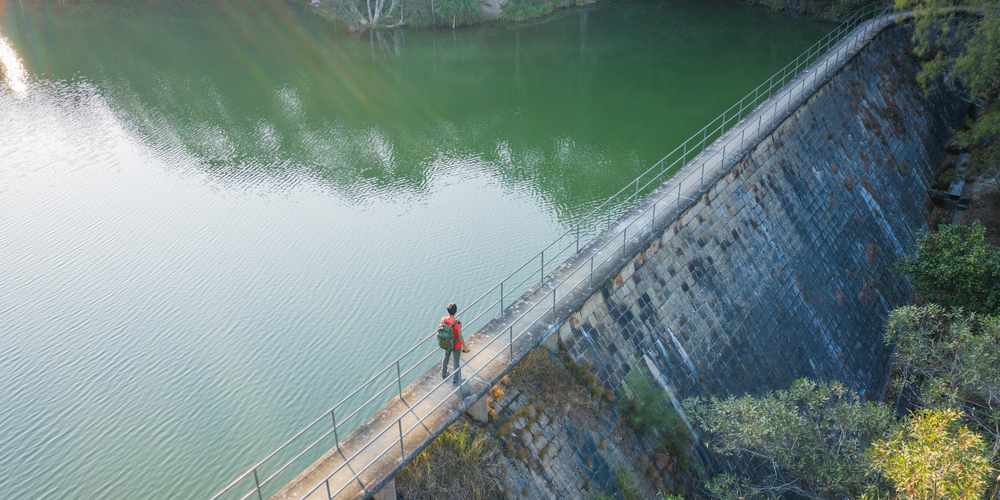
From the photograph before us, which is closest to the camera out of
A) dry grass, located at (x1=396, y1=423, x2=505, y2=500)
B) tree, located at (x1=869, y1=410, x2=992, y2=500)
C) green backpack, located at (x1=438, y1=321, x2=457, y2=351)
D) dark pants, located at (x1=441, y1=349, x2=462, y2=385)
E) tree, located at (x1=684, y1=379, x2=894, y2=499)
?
tree, located at (x1=869, y1=410, x2=992, y2=500)

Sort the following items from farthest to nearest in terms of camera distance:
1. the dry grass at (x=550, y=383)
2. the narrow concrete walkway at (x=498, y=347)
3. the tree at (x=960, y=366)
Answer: the tree at (x=960, y=366) < the dry grass at (x=550, y=383) < the narrow concrete walkway at (x=498, y=347)

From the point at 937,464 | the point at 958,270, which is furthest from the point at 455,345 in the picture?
the point at 958,270

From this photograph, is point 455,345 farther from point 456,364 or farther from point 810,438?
point 810,438

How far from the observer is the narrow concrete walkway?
29.6ft

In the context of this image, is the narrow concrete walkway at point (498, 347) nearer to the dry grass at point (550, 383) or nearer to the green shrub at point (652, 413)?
the dry grass at point (550, 383)

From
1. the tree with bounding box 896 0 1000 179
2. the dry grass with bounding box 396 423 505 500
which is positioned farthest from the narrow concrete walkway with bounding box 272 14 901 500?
the tree with bounding box 896 0 1000 179

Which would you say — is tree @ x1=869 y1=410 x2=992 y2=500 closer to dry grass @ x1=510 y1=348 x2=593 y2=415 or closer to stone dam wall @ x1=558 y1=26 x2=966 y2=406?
dry grass @ x1=510 y1=348 x2=593 y2=415

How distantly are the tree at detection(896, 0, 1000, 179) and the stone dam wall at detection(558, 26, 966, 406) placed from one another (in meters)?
2.05

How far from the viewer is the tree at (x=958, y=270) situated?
1673cm

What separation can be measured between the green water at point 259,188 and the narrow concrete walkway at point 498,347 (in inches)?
240

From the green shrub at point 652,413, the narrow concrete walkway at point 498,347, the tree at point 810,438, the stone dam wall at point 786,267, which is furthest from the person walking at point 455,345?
the tree at point 810,438

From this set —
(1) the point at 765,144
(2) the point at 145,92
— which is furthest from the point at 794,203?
(2) the point at 145,92

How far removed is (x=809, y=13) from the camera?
4519cm

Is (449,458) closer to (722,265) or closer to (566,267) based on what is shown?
(566,267)
